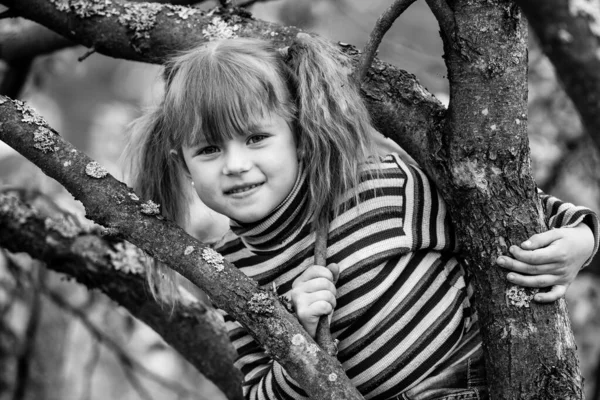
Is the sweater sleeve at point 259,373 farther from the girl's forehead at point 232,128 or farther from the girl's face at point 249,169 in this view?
the girl's forehead at point 232,128

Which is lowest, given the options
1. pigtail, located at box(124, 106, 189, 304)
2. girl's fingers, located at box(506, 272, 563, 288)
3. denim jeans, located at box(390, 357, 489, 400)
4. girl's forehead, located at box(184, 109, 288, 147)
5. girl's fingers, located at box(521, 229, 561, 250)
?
denim jeans, located at box(390, 357, 489, 400)

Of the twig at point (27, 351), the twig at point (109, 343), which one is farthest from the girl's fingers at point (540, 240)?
the twig at point (27, 351)

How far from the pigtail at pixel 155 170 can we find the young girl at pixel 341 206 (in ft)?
0.65

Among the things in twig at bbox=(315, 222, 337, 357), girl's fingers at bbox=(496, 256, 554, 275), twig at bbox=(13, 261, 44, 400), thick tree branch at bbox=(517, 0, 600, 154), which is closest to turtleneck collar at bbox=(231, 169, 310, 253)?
twig at bbox=(315, 222, 337, 357)

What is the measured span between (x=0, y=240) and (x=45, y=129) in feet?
3.05

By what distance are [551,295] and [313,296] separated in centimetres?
47

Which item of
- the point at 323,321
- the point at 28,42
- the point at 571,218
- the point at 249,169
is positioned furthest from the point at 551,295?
the point at 28,42

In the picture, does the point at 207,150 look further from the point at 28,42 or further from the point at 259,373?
the point at 28,42

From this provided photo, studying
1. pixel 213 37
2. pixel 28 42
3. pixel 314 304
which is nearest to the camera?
pixel 314 304

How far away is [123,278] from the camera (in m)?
2.43

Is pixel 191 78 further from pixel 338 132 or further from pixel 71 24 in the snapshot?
pixel 71 24

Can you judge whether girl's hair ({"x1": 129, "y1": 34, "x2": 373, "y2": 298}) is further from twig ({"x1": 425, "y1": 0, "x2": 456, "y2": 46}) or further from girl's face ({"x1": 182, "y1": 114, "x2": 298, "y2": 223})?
twig ({"x1": 425, "y1": 0, "x2": 456, "y2": 46})

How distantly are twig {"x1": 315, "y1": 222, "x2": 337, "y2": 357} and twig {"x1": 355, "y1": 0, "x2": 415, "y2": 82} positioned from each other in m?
0.35

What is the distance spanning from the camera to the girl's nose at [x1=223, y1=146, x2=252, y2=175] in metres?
1.75
